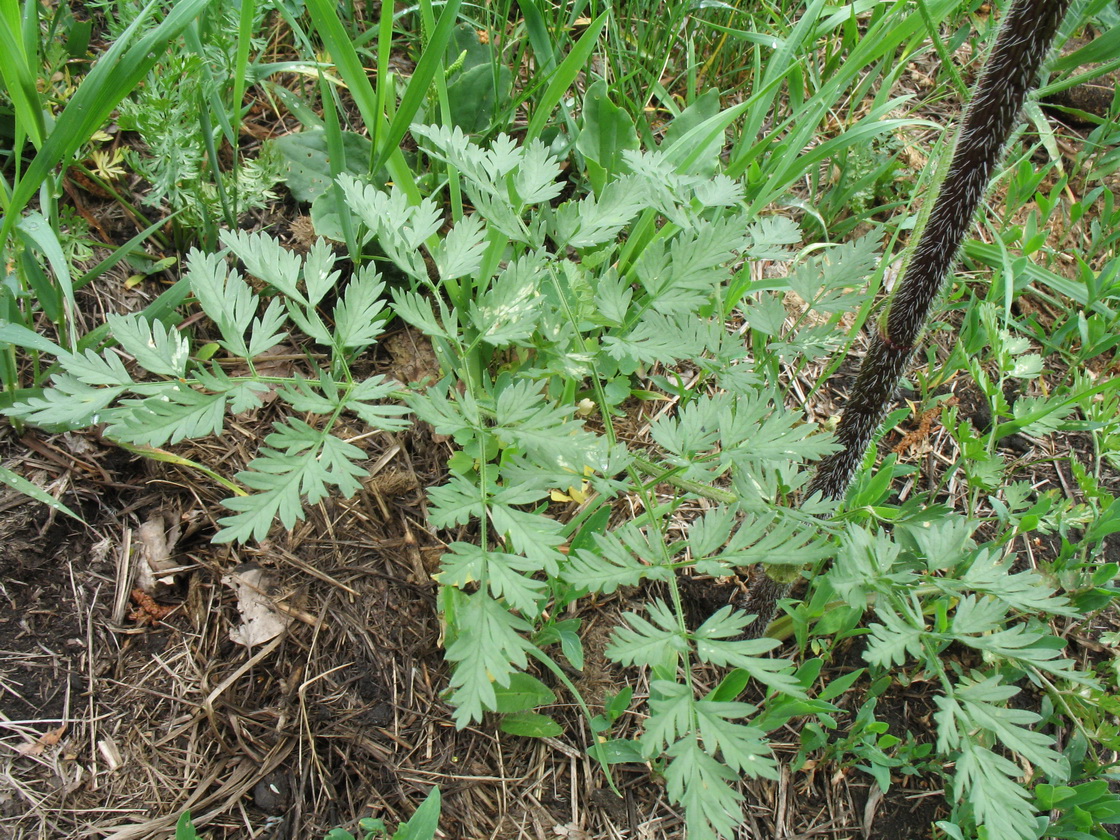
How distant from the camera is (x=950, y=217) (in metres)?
1.23

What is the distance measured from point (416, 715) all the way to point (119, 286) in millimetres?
1202

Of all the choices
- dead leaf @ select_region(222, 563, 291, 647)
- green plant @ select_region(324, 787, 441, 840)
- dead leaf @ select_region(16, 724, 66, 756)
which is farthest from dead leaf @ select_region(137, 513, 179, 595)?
green plant @ select_region(324, 787, 441, 840)

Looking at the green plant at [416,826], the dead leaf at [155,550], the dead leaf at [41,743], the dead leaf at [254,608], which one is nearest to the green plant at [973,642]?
the green plant at [416,826]

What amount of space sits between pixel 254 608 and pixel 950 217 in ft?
4.77

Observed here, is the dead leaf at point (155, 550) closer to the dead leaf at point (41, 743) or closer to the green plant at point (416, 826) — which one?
the dead leaf at point (41, 743)

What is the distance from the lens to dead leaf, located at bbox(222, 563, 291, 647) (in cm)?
161

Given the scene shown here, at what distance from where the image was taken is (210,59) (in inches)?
69.9

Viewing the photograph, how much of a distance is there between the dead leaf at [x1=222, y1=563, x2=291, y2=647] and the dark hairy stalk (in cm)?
99

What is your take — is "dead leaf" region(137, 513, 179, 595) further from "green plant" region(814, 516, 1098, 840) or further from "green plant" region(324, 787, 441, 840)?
"green plant" region(814, 516, 1098, 840)

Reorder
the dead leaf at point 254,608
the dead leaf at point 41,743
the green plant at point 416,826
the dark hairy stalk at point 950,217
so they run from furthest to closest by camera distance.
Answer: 1. the dead leaf at point 254,608
2. the dead leaf at point 41,743
3. the green plant at point 416,826
4. the dark hairy stalk at point 950,217

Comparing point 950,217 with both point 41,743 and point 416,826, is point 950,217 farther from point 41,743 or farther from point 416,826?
point 41,743

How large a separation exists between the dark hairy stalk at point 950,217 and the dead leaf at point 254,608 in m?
0.99

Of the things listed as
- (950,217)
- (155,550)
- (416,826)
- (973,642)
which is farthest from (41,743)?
(950,217)

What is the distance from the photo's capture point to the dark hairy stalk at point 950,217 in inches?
42.3
